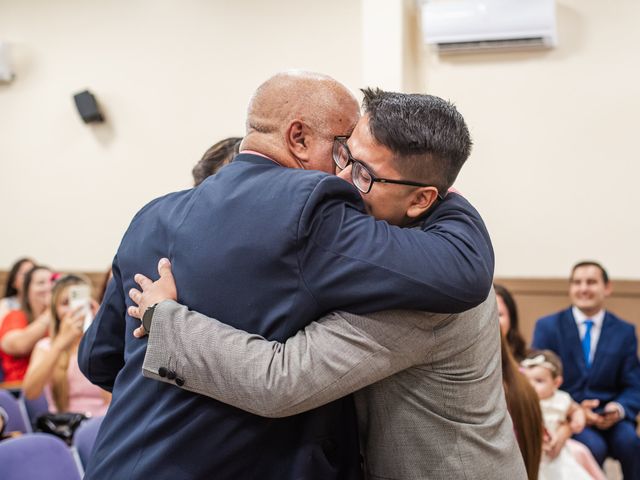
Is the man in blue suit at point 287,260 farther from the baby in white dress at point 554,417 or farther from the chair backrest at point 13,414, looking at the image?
the chair backrest at point 13,414

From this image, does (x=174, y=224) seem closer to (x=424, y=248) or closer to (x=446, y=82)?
(x=424, y=248)

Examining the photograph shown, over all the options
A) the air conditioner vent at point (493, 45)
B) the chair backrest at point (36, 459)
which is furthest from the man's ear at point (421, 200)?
the air conditioner vent at point (493, 45)

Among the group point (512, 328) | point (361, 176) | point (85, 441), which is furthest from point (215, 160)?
point (512, 328)

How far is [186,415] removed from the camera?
5.18ft

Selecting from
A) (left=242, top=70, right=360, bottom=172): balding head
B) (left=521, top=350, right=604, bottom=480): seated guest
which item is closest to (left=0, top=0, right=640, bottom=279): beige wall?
(left=521, top=350, right=604, bottom=480): seated guest

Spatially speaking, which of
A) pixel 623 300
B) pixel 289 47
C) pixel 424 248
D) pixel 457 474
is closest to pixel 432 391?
pixel 457 474

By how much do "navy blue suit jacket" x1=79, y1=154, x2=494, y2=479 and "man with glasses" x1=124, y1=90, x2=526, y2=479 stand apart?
0.04 feet

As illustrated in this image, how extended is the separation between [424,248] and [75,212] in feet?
22.7

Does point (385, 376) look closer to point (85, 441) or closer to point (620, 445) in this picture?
point (85, 441)

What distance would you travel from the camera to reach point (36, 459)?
286 centimetres

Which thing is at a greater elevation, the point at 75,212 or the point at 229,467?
the point at 229,467

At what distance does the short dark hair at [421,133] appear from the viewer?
64.5 inches

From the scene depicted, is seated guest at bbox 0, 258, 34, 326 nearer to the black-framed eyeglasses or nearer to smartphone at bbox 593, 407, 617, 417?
smartphone at bbox 593, 407, 617, 417

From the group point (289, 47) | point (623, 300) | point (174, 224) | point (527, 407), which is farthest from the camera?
point (289, 47)
